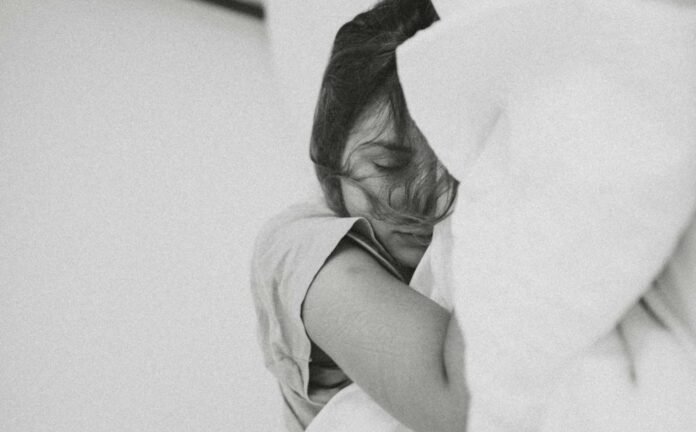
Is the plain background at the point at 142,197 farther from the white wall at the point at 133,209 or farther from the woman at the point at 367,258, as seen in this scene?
the woman at the point at 367,258

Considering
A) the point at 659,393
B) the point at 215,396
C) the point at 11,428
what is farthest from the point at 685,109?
the point at 11,428

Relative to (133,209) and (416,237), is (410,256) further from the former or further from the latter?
(133,209)

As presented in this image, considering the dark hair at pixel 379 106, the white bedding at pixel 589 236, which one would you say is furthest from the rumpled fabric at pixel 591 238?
the dark hair at pixel 379 106

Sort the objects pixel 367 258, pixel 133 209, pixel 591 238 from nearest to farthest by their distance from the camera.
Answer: pixel 591 238
pixel 367 258
pixel 133 209

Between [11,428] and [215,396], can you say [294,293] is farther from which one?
[11,428]

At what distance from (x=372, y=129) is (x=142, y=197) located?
551 mm

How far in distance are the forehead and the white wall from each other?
0.45 meters

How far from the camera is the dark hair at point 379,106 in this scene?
51 cm

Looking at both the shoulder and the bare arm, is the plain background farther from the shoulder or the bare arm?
the bare arm

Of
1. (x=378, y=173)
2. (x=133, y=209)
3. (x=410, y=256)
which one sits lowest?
(x=133, y=209)

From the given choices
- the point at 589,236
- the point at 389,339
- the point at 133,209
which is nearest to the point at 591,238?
the point at 589,236

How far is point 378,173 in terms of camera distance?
0.52 meters

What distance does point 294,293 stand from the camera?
1.65ft

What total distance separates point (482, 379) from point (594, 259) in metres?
0.09
